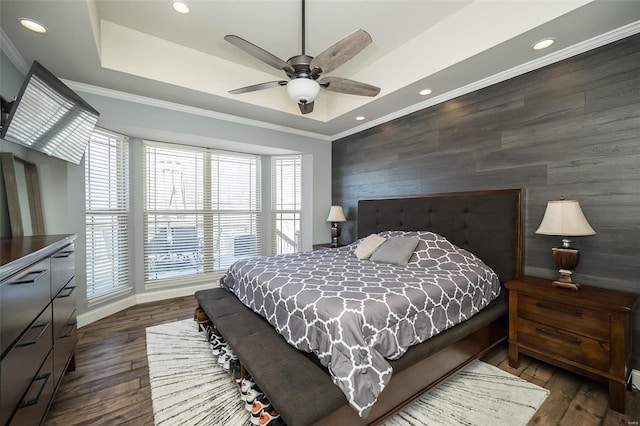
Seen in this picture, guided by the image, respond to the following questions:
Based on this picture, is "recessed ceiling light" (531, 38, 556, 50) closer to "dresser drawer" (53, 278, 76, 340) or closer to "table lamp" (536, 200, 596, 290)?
"table lamp" (536, 200, 596, 290)

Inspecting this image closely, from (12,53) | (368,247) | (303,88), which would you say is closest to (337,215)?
(368,247)

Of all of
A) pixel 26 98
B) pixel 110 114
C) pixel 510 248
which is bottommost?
pixel 510 248

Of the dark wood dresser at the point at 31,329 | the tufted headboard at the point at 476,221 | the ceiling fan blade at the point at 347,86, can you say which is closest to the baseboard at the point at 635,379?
the tufted headboard at the point at 476,221

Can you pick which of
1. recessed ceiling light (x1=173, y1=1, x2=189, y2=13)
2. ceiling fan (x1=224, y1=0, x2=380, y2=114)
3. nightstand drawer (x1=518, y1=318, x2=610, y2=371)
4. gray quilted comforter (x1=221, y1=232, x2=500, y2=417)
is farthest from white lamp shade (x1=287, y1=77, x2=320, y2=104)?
nightstand drawer (x1=518, y1=318, x2=610, y2=371)

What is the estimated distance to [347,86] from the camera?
2318 mm

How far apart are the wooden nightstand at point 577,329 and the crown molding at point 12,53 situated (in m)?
4.43

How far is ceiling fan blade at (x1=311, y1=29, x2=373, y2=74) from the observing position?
1.77 meters

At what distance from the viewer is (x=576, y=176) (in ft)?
7.25

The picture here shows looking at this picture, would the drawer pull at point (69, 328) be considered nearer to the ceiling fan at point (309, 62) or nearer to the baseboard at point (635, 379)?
the ceiling fan at point (309, 62)

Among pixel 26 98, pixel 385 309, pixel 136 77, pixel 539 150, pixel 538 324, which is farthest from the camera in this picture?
pixel 136 77

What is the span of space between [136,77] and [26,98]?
1.14m

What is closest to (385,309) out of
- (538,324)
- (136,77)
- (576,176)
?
(538,324)

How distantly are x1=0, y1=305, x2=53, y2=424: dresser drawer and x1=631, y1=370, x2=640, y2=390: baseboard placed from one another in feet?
11.8

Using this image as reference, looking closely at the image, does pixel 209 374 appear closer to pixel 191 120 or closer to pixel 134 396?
pixel 134 396
